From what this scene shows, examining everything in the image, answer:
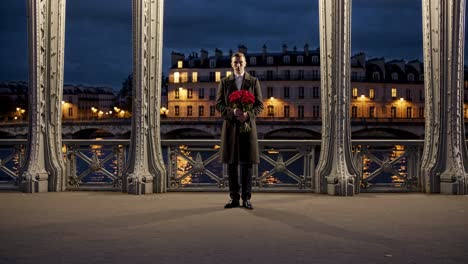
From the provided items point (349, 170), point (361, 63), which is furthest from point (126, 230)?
point (361, 63)

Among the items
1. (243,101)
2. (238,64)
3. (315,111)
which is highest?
(315,111)

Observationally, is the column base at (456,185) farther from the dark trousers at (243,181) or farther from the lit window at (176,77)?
the lit window at (176,77)

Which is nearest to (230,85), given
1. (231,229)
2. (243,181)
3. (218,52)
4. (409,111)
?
(243,181)

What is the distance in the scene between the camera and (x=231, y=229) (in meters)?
5.18

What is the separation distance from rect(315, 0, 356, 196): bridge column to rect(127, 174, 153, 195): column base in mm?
2174

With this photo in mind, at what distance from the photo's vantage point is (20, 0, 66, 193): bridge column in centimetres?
798

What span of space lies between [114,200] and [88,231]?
2.06 m

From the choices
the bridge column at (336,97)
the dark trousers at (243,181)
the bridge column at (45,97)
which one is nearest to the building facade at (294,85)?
the bridge column at (45,97)

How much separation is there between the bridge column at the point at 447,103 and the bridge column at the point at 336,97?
44.0 inches

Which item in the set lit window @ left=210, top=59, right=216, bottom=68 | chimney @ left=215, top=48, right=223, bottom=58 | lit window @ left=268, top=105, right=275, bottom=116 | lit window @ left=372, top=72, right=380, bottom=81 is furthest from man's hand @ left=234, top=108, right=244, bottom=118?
lit window @ left=372, top=72, right=380, bottom=81

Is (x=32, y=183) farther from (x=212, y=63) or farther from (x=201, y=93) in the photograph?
(x=212, y=63)

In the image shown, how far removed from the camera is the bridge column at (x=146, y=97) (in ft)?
25.9

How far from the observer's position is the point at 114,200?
7125mm

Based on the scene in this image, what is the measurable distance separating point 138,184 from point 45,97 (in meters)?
1.76
